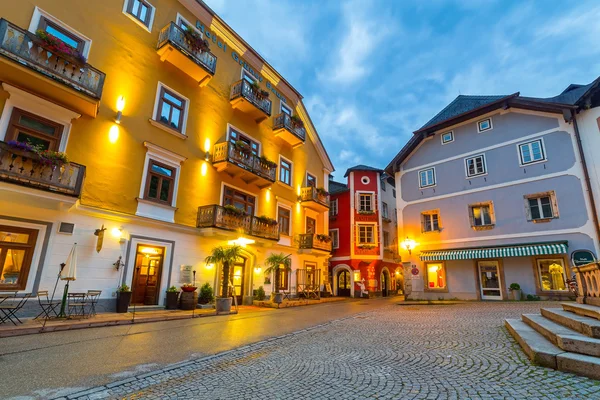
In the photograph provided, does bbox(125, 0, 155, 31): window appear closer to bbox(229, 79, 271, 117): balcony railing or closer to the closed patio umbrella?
bbox(229, 79, 271, 117): balcony railing

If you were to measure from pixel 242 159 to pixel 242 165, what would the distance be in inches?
16.7

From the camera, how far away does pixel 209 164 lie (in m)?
16.2

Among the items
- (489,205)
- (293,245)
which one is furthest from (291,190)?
(489,205)

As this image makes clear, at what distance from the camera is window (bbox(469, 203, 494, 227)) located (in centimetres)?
1797

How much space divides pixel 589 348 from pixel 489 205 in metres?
15.6

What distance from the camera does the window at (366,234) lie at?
1102 inches

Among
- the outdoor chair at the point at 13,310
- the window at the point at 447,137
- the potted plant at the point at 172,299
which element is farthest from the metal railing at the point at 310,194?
the outdoor chair at the point at 13,310

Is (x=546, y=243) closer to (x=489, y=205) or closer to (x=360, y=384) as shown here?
(x=489, y=205)

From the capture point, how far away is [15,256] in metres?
9.70

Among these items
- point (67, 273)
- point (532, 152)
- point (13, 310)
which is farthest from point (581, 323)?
point (532, 152)

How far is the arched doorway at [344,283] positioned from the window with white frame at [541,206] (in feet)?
49.8

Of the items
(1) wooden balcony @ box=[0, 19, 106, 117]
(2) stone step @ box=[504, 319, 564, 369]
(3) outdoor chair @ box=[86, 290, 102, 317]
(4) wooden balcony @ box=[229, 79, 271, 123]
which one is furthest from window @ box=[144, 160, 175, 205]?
(2) stone step @ box=[504, 319, 564, 369]

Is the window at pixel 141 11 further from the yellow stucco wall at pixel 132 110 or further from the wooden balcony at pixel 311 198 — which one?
the wooden balcony at pixel 311 198

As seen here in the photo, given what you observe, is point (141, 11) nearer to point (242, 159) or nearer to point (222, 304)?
point (242, 159)
